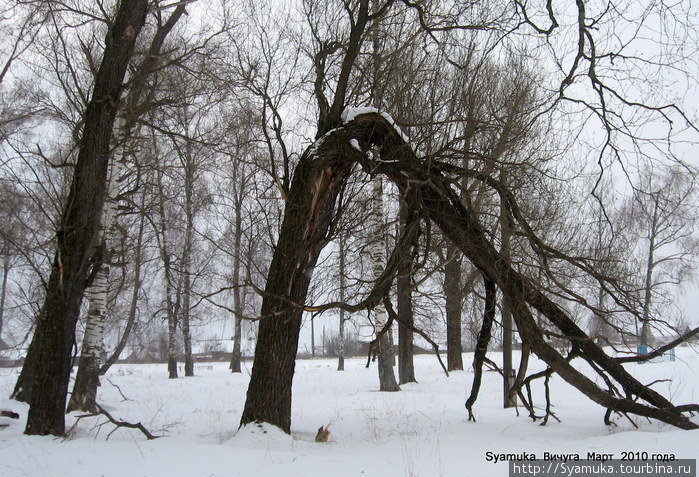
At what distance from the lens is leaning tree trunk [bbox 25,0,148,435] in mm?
4852

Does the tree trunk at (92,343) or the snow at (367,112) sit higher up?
the snow at (367,112)

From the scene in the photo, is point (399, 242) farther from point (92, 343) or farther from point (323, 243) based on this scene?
point (92, 343)

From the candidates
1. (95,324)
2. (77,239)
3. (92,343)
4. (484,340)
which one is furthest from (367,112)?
(92,343)

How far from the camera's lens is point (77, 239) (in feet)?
16.8

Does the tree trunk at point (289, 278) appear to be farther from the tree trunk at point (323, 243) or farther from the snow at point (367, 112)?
the snow at point (367, 112)

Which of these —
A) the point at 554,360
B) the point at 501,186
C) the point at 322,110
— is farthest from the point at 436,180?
the point at 554,360

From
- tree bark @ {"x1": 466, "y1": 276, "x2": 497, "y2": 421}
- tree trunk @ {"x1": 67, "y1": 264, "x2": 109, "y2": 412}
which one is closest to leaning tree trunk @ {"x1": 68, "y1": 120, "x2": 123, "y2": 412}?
tree trunk @ {"x1": 67, "y1": 264, "x2": 109, "y2": 412}

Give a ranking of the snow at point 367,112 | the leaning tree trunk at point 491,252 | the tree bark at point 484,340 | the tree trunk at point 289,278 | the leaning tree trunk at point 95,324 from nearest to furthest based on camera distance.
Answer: the tree trunk at point 289,278 → the leaning tree trunk at point 491,252 → the snow at point 367,112 → the tree bark at point 484,340 → the leaning tree trunk at point 95,324

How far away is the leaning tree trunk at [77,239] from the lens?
15.9 feet

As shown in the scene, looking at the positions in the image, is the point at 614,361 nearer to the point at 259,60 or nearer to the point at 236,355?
the point at 259,60

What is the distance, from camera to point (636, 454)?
3.73 m

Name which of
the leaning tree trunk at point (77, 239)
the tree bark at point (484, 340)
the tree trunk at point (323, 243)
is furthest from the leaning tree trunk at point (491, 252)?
the leaning tree trunk at point (77, 239)

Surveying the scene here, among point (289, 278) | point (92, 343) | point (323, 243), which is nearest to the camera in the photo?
point (289, 278)

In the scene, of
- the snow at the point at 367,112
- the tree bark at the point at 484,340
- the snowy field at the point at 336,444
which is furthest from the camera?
the tree bark at the point at 484,340
